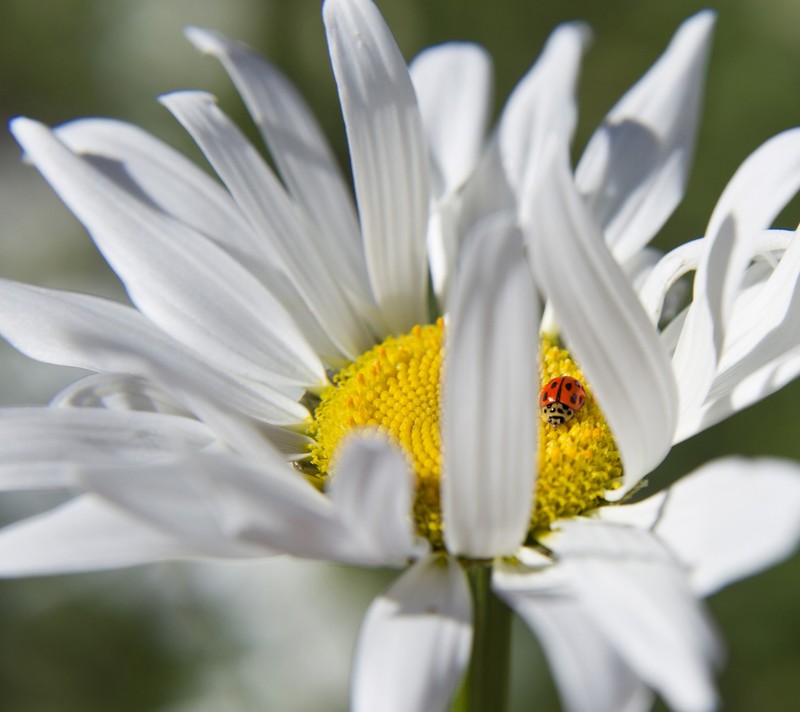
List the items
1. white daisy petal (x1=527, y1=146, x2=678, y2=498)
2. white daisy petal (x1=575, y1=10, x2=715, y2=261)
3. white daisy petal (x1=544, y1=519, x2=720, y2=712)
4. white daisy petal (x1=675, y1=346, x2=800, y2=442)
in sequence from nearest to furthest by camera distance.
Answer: white daisy petal (x1=544, y1=519, x2=720, y2=712) → white daisy petal (x1=527, y1=146, x2=678, y2=498) → white daisy petal (x1=675, y1=346, x2=800, y2=442) → white daisy petal (x1=575, y1=10, x2=715, y2=261)

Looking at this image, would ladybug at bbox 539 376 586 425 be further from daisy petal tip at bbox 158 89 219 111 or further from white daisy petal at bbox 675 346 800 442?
daisy petal tip at bbox 158 89 219 111

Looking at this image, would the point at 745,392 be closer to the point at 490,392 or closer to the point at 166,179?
the point at 490,392

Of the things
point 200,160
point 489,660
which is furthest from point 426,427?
point 200,160

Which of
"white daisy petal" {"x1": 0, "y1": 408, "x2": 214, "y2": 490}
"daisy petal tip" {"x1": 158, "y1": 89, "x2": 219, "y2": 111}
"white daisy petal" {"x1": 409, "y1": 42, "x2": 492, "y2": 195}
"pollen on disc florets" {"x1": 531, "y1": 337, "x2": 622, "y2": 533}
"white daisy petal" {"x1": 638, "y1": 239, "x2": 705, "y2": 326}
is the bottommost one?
"pollen on disc florets" {"x1": 531, "y1": 337, "x2": 622, "y2": 533}

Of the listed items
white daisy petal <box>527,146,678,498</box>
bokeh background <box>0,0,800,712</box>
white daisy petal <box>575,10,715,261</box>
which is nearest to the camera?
white daisy petal <box>527,146,678,498</box>

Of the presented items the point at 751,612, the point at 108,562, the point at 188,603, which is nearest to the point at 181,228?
the point at 108,562

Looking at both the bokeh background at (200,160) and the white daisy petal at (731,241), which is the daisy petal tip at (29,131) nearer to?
the white daisy petal at (731,241)

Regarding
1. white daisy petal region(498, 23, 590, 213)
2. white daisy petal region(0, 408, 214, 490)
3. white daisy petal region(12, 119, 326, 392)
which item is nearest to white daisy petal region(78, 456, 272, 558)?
white daisy petal region(0, 408, 214, 490)

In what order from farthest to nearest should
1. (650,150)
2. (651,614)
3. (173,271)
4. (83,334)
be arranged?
(650,150)
(173,271)
(83,334)
(651,614)
